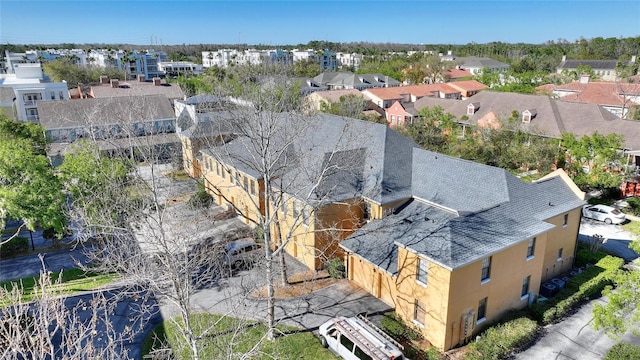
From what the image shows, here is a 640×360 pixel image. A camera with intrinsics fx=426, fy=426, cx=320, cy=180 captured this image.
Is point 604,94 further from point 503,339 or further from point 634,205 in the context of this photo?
point 503,339

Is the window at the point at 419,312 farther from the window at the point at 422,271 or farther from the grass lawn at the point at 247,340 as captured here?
the grass lawn at the point at 247,340

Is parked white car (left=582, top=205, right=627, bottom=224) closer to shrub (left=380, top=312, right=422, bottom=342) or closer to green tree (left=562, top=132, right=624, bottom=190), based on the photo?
green tree (left=562, top=132, right=624, bottom=190)

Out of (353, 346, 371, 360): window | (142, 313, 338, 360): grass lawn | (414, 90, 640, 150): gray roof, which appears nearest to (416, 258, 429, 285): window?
(353, 346, 371, 360): window

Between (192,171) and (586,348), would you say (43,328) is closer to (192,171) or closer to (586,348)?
(586,348)

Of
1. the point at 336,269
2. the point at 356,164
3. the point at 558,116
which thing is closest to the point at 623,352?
the point at 336,269

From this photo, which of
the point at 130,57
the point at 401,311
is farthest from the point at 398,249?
the point at 130,57
